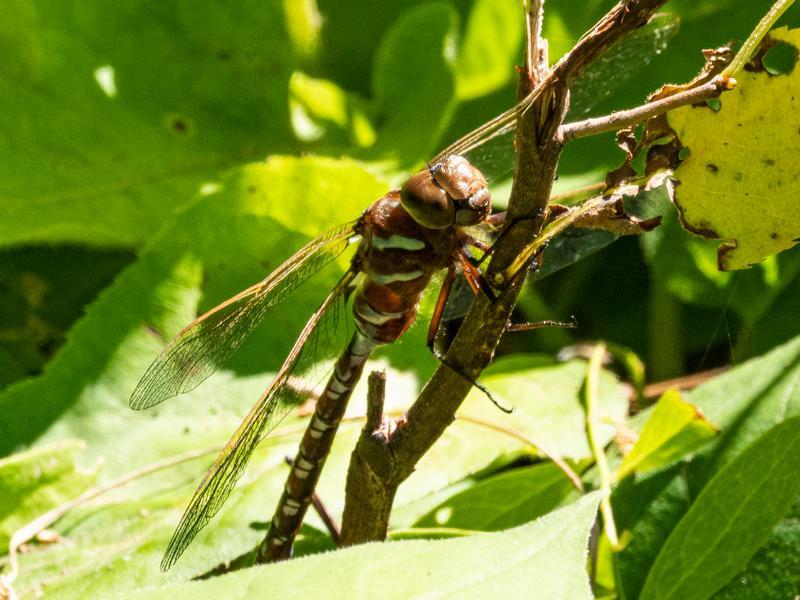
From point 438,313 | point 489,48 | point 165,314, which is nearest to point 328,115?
point 489,48

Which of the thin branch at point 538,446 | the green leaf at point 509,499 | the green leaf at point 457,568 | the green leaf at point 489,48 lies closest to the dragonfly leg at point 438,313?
the thin branch at point 538,446

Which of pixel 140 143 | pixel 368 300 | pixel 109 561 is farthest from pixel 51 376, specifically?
pixel 368 300

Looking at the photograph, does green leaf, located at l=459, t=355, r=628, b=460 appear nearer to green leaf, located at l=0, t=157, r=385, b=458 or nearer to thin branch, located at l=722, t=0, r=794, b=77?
green leaf, located at l=0, t=157, r=385, b=458

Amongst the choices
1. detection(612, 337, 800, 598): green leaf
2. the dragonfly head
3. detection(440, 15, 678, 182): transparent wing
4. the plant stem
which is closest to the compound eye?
the dragonfly head

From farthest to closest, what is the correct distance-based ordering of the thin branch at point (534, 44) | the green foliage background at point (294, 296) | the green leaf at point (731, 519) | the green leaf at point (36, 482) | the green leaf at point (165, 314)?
1. the green leaf at point (165, 314)
2. the green leaf at point (36, 482)
3. the green foliage background at point (294, 296)
4. the green leaf at point (731, 519)
5. the thin branch at point (534, 44)

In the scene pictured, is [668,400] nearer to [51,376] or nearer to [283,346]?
[283,346]

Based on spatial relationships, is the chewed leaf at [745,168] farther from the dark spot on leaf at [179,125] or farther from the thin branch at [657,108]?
the dark spot on leaf at [179,125]
